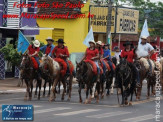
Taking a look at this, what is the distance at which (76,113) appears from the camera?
17766mm

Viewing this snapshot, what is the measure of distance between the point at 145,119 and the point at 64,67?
6.70 meters

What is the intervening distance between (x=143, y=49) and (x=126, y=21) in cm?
2306

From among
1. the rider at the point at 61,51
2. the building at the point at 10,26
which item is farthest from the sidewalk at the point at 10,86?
the rider at the point at 61,51

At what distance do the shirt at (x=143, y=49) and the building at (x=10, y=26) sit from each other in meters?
11.9

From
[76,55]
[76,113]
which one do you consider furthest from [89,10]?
[76,113]

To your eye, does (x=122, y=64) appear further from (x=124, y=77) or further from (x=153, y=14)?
(x=153, y=14)

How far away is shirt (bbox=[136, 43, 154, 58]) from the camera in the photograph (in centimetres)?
2434

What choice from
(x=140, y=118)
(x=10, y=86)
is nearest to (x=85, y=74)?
(x=140, y=118)

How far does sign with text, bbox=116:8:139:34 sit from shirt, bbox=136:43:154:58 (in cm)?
2164

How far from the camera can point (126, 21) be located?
47344 mm

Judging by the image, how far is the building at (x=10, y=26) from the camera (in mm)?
35219

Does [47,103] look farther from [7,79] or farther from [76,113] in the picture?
[7,79]

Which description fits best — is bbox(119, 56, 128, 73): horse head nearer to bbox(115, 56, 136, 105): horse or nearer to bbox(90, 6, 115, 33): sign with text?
bbox(115, 56, 136, 105): horse

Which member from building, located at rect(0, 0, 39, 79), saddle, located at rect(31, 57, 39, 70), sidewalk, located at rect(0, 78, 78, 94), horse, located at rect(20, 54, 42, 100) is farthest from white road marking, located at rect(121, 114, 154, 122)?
building, located at rect(0, 0, 39, 79)
